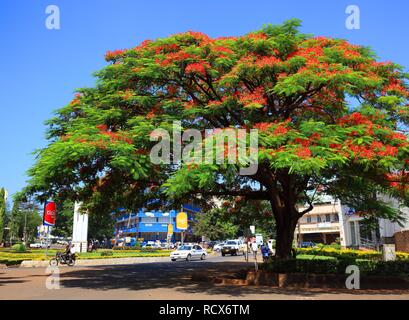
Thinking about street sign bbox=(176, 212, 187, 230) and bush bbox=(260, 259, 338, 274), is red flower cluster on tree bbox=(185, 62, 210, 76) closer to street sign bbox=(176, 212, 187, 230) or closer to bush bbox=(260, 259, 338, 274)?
bush bbox=(260, 259, 338, 274)

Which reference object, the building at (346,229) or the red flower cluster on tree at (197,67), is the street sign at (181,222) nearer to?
the building at (346,229)

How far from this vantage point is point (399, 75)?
1537 cm

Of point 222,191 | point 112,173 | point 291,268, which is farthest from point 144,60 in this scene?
point 291,268

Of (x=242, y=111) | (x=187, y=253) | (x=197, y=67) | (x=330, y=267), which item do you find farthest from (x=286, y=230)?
(x=187, y=253)

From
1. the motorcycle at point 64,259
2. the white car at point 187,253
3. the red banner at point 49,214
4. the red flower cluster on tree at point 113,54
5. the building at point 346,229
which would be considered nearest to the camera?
the red flower cluster on tree at point 113,54

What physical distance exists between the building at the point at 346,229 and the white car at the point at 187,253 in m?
12.5

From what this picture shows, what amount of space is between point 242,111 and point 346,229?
136ft

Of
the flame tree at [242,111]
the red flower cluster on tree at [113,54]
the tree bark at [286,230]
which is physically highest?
the red flower cluster on tree at [113,54]

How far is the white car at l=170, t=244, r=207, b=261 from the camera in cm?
3812

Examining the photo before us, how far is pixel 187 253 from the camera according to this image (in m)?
38.7

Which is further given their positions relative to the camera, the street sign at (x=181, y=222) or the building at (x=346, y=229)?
the street sign at (x=181, y=222)

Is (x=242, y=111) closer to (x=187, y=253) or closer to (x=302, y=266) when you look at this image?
(x=302, y=266)

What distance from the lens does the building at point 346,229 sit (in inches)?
1334

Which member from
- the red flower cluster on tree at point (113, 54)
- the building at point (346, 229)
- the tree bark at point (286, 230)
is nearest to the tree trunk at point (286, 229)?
the tree bark at point (286, 230)
